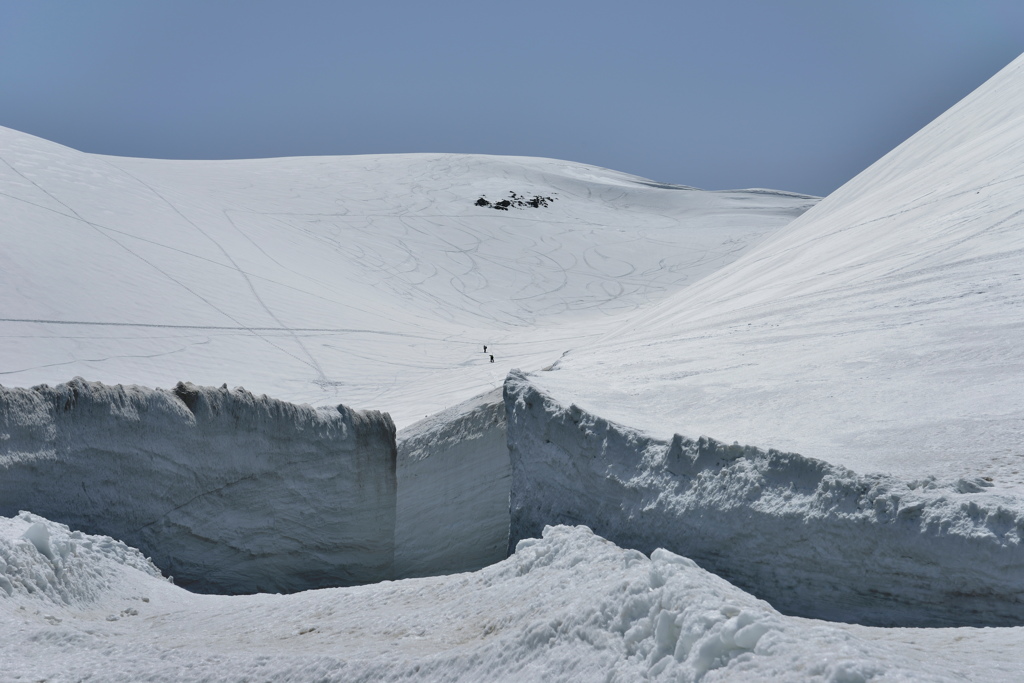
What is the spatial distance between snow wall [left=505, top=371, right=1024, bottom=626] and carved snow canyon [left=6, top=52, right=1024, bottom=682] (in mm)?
10

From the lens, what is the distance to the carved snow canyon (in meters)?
2.62

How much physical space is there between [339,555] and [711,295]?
193 inches

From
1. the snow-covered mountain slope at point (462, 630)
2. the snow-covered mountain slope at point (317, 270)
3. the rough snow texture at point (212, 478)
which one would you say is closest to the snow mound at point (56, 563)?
the snow-covered mountain slope at point (462, 630)

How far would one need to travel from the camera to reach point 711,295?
8.66 meters

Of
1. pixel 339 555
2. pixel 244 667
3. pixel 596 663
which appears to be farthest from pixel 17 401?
pixel 596 663

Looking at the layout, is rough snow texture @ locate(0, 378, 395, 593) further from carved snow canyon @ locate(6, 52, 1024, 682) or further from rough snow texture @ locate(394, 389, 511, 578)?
rough snow texture @ locate(394, 389, 511, 578)

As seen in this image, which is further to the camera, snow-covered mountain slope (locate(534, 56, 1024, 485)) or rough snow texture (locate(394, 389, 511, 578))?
rough snow texture (locate(394, 389, 511, 578))

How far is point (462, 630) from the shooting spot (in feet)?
10.00

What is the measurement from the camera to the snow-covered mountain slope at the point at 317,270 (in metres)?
10.8

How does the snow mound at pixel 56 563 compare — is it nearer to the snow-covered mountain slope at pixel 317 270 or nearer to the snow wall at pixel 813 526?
the snow wall at pixel 813 526

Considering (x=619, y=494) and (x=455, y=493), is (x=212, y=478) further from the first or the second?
(x=619, y=494)

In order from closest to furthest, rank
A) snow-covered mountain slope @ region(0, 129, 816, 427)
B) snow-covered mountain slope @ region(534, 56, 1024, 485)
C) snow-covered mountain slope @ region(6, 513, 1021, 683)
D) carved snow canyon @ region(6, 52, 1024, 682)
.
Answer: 1. snow-covered mountain slope @ region(6, 513, 1021, 683)
2. carved snow canyon @ region(6, 52, 1024, 682)
3. snow-covered mountain slope @ region(534, 56, 1024, 485)
4. snow-covered mountain slope @ region(0, 129, 816, 427)

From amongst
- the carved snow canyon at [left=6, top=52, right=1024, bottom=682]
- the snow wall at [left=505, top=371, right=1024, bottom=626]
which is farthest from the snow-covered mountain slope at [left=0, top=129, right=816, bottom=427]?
the snow wall at [left=505, top=371, right=1024, bottom=626]

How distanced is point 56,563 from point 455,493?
2.20 m
